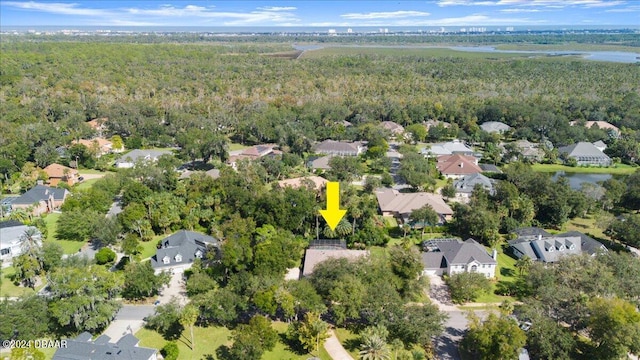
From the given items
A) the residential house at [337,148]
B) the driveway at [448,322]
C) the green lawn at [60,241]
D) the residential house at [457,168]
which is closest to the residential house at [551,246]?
the driveway at [448,322]

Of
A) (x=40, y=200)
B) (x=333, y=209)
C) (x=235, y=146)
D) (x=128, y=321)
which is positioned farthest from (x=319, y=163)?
(x=128, y=321)

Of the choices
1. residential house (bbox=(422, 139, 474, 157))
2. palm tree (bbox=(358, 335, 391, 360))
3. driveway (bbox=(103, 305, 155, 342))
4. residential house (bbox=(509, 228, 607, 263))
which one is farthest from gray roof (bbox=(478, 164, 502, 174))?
driveway (bbox=(103, 305, 155, 342))

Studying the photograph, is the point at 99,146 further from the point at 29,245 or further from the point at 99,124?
the point at 29,245

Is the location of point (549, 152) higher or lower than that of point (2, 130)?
lower

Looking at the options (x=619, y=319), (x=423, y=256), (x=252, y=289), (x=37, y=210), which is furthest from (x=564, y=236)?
(x=37, y=210)

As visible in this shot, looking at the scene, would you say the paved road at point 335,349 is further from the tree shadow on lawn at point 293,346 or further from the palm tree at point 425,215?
the palm tree at point 425,215

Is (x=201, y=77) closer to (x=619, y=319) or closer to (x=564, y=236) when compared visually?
(x=564, y=236)
